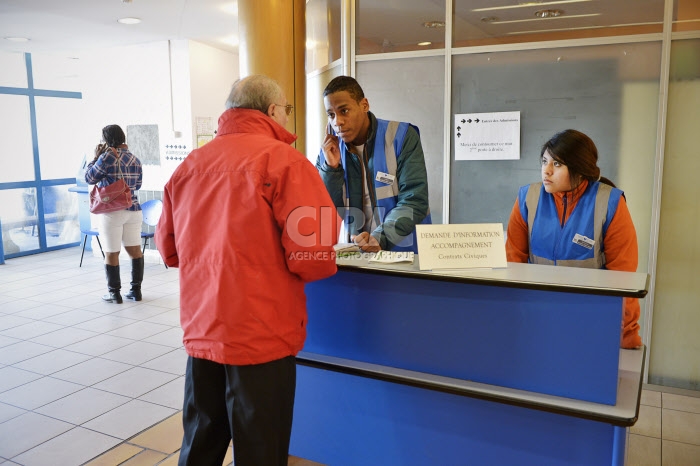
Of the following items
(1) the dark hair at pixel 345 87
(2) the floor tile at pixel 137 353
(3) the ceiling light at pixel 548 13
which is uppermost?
(3) the ceiling light at pixel 548 13

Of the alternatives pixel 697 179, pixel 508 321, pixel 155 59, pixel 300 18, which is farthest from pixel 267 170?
pixel 155 59

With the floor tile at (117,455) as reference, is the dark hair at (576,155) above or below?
above

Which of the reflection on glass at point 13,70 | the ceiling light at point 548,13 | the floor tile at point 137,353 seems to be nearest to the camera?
the ceiling light at point 548,13

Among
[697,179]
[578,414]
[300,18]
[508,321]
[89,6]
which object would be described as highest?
[89,6]

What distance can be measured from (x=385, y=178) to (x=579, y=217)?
0.84 m

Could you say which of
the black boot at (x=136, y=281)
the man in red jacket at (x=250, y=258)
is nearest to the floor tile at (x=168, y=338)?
the black boot at (x=136, y=281)

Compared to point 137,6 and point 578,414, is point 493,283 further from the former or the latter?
point 137,6

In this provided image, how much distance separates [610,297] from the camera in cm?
176

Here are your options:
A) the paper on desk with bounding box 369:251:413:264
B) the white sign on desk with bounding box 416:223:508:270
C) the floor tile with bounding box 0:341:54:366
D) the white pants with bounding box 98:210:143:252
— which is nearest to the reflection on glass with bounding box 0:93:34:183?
the white pants with bounding box 98:210:143:252

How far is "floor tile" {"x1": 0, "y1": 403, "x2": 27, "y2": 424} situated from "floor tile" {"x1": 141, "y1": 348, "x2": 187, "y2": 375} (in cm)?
89

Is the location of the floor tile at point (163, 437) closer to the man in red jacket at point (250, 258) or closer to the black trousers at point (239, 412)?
the black trousers at point (239, 412)

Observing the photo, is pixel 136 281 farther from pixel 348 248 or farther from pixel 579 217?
pixel 579 217

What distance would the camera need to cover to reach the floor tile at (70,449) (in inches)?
113

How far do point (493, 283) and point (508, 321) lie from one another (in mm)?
165
